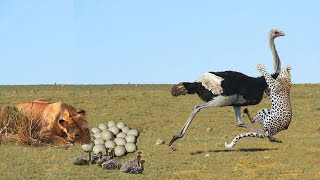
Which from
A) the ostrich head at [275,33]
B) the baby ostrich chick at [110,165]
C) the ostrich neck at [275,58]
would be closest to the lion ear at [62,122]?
the baby ostrich chick at [110,165]

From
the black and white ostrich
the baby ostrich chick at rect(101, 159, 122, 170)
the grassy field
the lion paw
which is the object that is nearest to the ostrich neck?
the lion paw

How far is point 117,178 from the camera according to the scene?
36.0 feet

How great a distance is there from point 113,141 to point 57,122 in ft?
4.14

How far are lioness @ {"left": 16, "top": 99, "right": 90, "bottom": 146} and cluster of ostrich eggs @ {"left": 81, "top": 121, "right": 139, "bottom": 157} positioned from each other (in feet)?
1.61

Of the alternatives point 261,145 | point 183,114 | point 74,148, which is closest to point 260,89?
point 261,145

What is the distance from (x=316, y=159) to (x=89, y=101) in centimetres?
1951

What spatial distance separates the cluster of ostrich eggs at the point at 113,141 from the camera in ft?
43.0

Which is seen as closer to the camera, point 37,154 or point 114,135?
point 37,154

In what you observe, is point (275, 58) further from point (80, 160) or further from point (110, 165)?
point (80, 160)

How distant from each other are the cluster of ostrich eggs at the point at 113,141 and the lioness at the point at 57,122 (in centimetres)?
49

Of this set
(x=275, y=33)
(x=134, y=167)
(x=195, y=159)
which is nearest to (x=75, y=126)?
(x=134, y=167)

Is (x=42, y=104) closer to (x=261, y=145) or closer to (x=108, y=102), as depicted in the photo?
(x=261, y=145)

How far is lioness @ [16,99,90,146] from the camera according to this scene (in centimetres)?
1231

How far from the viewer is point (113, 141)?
45.1 feet
